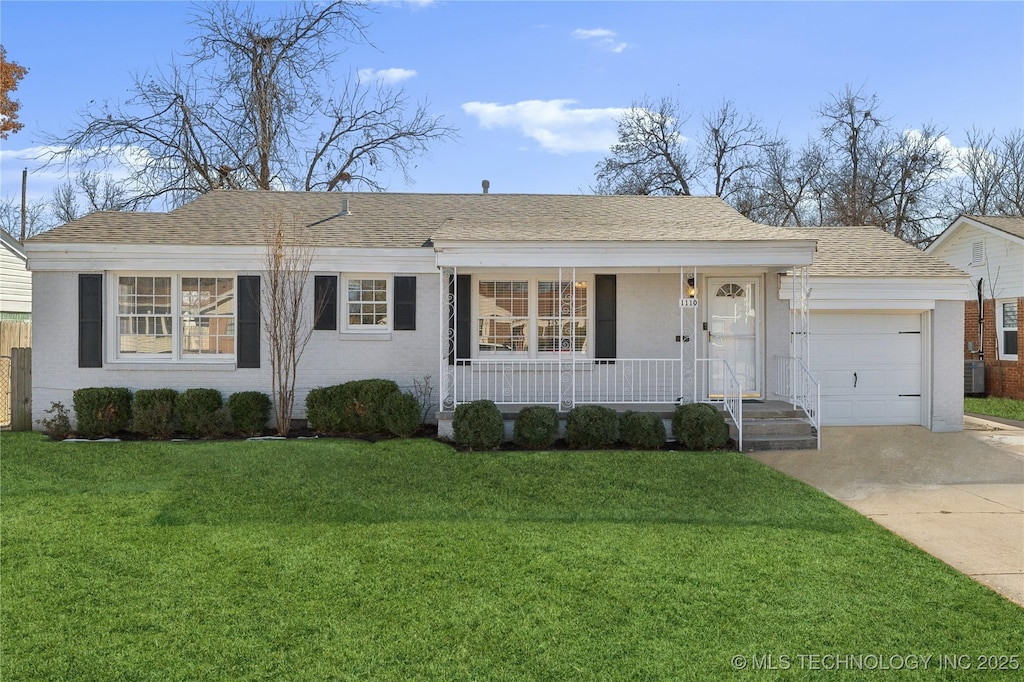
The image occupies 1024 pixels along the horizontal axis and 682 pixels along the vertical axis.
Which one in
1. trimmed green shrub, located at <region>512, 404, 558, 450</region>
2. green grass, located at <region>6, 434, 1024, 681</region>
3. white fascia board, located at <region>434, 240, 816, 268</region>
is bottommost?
green grass, located at <region>6, 434, 1024, 681</region>

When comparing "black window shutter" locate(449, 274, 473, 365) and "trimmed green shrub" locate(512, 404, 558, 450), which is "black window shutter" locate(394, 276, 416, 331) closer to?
"black window shutter" locate(449, 274, 473, 365)

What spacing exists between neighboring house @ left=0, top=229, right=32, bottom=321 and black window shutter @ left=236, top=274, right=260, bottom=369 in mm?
11741

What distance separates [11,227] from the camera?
3991 centimetres

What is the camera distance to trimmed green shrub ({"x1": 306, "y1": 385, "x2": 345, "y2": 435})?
10758 millimetres

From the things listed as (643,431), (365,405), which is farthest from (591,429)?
(365,405)

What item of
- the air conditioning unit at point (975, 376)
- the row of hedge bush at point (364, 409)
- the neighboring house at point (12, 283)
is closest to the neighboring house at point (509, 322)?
the row of hedge bush at point (364, 409)

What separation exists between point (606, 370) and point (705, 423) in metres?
2.29

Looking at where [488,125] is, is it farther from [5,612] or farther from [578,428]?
[5,612]

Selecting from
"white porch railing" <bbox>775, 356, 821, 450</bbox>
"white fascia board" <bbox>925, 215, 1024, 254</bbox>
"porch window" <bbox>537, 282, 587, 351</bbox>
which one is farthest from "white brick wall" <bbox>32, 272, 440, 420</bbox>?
"white fascia board" <bbox>925, 215, 1024, 254</bbox>

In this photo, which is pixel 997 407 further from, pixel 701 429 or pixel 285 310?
pixel 285 310

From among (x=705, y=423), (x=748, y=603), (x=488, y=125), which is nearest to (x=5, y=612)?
(x=748, y=603)

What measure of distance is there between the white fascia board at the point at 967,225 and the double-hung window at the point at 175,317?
1788 centimetres

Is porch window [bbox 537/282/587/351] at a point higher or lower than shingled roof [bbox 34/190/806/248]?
lower

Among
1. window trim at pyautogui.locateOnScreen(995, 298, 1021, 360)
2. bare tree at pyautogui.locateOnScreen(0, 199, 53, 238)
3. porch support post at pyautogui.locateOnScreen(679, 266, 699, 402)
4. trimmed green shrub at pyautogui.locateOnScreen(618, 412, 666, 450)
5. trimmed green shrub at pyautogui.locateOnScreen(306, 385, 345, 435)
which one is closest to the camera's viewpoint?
trimmed green shrub at pyautogui.locateOnScreen(618, 412, 666, 450)
